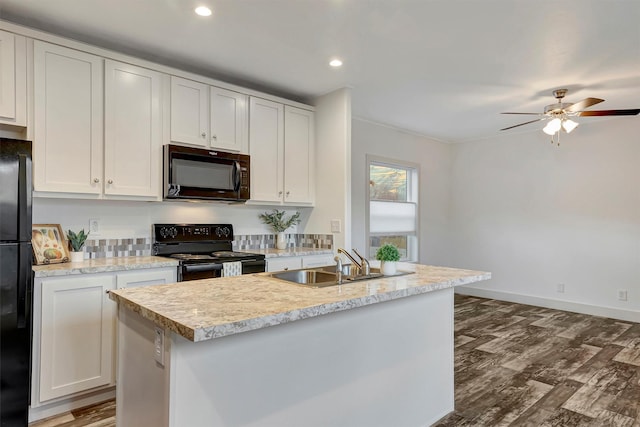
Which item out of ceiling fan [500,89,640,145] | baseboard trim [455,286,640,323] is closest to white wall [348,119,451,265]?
baseboard trim [455,286,640,323]

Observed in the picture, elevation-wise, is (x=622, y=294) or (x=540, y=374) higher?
(x=622, y=294)

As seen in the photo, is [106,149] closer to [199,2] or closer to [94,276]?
[94,276]

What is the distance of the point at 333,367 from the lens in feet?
5.70

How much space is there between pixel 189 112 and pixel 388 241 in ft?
10.9

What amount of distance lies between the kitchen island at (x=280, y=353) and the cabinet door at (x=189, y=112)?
5.23 ft

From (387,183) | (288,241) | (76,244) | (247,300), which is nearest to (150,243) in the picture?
(76,244)

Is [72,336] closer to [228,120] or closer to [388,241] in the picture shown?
[228,120]

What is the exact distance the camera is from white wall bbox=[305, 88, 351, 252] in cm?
373


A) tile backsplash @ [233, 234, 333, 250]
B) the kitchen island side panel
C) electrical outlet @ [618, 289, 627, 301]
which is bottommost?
electrical outlet @ [618, 289, 627, 301]

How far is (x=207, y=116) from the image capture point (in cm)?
322

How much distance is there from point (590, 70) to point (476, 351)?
2636mm

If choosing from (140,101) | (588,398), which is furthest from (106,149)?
(588,398)

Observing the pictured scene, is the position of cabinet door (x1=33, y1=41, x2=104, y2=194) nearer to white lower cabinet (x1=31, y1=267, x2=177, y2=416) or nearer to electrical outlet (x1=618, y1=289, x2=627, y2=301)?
white lower cabinet (x1=31, y1=267, x2=177, y2=416)

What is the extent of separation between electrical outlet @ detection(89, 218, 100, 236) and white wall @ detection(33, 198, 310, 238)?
2cm
